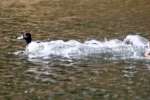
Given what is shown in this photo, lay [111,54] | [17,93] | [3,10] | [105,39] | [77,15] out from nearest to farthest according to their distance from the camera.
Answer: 1. [17,93]
2. [111,54]
3. [105,39]
4. [77,15]
5. [3,10]

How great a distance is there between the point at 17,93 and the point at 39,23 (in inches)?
720

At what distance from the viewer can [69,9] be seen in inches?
1767

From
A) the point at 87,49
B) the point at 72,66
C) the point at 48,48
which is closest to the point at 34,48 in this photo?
the point at 48,48

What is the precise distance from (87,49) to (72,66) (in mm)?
3303

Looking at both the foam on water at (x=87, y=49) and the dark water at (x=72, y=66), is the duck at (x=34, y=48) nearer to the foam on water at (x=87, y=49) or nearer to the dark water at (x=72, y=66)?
the foam on water at (x=87, y=49)

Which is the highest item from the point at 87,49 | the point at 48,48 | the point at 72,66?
the point at 48,48

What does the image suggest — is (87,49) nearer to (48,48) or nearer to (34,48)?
(48,48)

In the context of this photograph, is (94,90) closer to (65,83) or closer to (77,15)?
(65,83)

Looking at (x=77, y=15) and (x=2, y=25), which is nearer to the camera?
(x=2, y=25)

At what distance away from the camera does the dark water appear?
1938 cm

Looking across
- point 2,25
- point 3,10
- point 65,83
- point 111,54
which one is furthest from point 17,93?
point 3,10

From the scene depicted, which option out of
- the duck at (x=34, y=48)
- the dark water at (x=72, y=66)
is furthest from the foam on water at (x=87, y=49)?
the dark water at (x=72, y=66)

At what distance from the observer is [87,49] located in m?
26.7

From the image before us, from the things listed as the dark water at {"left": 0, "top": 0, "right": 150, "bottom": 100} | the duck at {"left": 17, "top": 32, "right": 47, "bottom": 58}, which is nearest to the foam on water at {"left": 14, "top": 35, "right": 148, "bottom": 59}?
the duck at {"left": 17, "top": 32, "right": 47, "bottom": 58}
